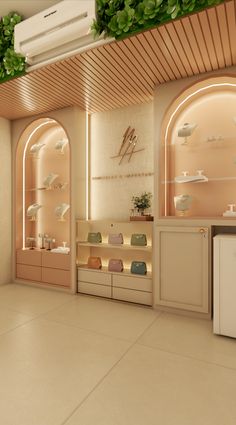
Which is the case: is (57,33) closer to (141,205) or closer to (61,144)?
(61,144)

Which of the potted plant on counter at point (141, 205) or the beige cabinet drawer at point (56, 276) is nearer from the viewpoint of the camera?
the potted plant on counter at point (141, 205)

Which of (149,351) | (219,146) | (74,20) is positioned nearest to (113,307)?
(149,351)

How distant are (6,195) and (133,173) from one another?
2111 mm

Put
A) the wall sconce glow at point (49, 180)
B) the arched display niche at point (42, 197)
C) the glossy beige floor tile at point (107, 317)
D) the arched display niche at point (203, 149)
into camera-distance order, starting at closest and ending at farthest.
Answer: the glossy beige floor tile at point (107, 317), the arched display niche at point (203, 149), the arched display niche at point (42, 197), the wall sconce glow at point (49, 180)

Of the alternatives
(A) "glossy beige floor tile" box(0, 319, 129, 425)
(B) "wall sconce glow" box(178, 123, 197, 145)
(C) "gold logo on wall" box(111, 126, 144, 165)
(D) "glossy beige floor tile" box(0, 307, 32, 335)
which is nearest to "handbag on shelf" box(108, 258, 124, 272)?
(A) "glossy beige floor tile" box(0, 319, 129, 425)

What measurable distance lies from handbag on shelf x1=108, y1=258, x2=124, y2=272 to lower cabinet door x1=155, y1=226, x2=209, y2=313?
1.84 ft

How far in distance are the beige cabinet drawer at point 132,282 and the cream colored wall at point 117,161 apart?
33.9 inches

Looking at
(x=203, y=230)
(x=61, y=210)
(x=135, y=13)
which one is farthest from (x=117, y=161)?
(x=135, y=13)

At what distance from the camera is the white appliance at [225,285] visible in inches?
91.2

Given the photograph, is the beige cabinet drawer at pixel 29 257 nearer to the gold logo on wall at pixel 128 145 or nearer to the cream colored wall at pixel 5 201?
the cream colored wall at pixel 5 201

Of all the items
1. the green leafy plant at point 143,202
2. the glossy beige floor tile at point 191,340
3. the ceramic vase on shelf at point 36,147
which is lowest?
the glossy beige floor tile at point 191,340

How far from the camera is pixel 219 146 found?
292 centimetres

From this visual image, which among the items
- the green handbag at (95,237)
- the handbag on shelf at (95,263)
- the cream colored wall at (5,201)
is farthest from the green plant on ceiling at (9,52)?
the handbag on shelf at (95,263)

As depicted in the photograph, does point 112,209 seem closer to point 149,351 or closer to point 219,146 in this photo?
point 219,146
